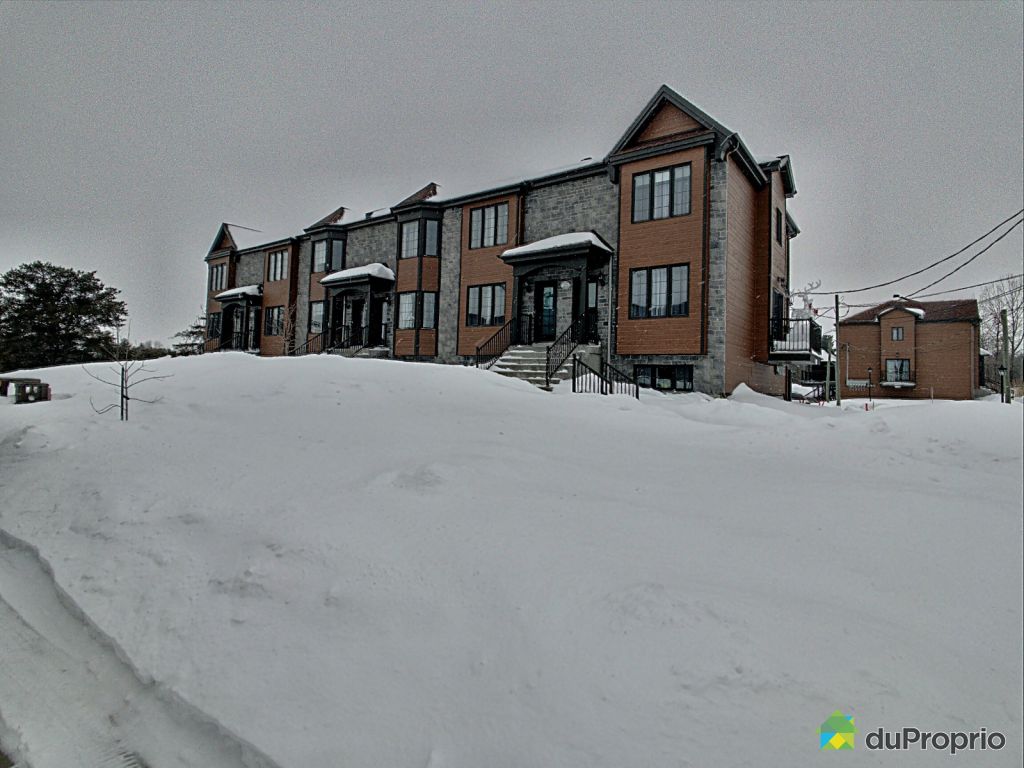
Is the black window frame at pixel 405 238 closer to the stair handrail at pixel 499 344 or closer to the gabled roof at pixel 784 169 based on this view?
the stair handrail at pixel 499 344

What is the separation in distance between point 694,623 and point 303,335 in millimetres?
24407

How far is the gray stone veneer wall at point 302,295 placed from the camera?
23.8 meters

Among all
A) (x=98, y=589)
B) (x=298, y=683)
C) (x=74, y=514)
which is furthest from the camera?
(x=74, y=514)

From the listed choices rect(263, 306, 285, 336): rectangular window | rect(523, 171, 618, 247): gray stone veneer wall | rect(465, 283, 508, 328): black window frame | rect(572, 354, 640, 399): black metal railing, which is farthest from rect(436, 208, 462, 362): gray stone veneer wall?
rect(263, 306, 285, 336): rectangular window

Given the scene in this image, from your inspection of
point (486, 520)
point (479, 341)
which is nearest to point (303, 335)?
point (479, 341)

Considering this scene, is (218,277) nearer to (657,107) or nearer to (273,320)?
(273,320)

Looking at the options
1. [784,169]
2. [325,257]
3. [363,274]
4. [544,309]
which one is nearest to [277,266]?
[325,257]

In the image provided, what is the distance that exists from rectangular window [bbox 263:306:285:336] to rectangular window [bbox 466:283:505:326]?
40.4 feet

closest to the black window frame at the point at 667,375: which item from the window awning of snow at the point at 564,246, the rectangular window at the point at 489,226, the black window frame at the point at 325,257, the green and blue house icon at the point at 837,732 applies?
the window awning of snow at the point at 564,246

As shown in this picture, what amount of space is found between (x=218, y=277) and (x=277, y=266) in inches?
254

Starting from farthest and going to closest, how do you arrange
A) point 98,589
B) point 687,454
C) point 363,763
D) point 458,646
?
point 687,454
point 98,589
point 458,646
point 363,763

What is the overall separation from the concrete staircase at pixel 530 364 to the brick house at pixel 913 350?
73.0 ft

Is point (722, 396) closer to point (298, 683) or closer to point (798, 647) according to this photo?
point (798, 647)

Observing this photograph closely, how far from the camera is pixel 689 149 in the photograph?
13.3 metres
